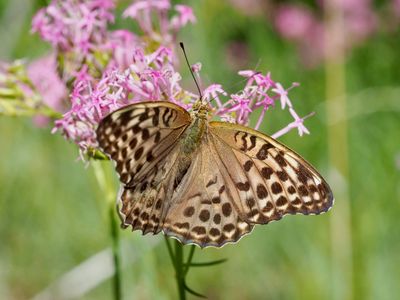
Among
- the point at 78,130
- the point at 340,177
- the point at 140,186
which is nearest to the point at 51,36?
the point at 78,130

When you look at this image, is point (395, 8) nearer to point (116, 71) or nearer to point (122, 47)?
point (122, 47)

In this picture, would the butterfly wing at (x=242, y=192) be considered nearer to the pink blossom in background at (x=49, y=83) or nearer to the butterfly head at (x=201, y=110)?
the butterfly head at (x=201, y=110)

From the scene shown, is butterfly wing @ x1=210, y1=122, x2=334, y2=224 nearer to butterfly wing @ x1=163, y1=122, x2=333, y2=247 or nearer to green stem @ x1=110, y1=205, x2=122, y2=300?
butterfly wing @ x1=163, y1=122, x2=333, y2=247

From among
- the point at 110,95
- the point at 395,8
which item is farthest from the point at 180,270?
the point at 395,8

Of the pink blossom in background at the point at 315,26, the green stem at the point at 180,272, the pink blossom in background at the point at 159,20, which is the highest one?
the pink blossom in background at the point at 315,26

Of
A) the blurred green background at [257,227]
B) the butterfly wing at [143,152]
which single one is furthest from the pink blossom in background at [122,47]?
the blurred green background at [257,227]
